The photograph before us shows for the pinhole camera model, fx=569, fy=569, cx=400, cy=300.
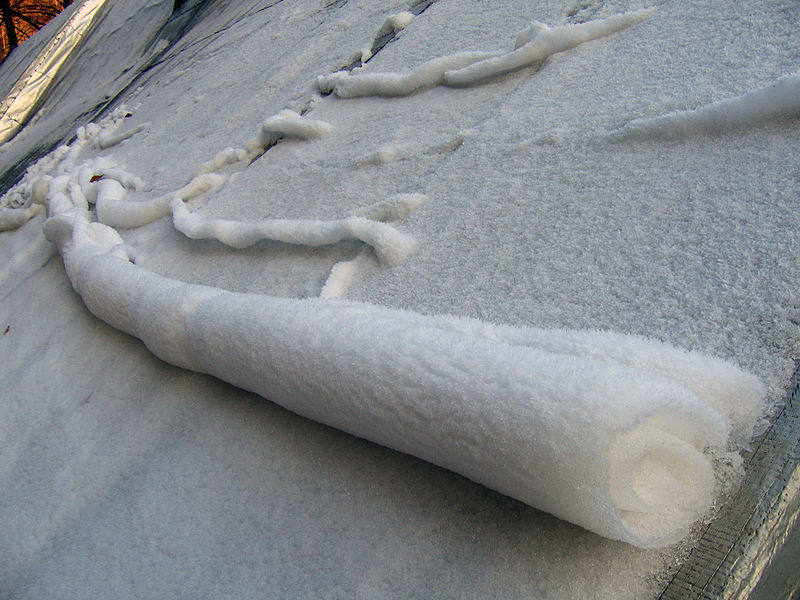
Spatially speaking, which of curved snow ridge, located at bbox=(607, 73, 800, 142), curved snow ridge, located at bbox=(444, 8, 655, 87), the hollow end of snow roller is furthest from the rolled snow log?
curved snow ridge, located at bbox=(444, 8, 655, 87)

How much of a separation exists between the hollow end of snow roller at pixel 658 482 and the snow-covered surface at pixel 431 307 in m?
0.04

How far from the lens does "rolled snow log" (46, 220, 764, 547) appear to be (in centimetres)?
47

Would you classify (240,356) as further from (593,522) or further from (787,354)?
(787,354)

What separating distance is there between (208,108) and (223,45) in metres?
0.91

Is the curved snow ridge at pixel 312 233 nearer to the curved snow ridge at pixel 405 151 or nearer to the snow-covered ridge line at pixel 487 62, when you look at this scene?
the curved snow ridge at pixel 405 151

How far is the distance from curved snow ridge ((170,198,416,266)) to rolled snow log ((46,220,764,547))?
0.24 meters

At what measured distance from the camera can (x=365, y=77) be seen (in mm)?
1631

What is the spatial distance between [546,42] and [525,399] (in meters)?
1.05

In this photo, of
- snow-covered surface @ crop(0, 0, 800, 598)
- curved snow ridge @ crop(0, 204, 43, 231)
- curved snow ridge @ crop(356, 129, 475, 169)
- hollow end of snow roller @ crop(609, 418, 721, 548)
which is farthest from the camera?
curved snow ridge @ crop(0, 204, 43, 231)

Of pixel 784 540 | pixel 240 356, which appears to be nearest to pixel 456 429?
pixel 784 540

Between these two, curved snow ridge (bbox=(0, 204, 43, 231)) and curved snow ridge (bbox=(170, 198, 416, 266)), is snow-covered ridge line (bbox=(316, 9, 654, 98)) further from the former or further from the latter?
curved snow ridge (bbox=(0, 204, 43, 231))

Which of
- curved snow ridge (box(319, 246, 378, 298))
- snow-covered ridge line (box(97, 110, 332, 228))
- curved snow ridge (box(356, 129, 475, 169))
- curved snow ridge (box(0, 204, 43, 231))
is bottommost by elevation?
curved snow ridge (box(356, 129, 475, 169))

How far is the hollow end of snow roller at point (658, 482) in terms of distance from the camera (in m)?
0.46

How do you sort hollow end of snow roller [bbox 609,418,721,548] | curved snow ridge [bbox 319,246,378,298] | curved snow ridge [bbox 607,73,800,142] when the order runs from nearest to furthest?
hollow end of snow roller [bbox 609,418,721,548], curved snow ridge [bbox 607,73,800,142], curved snow ridge [bbox 319,246,378,298]
